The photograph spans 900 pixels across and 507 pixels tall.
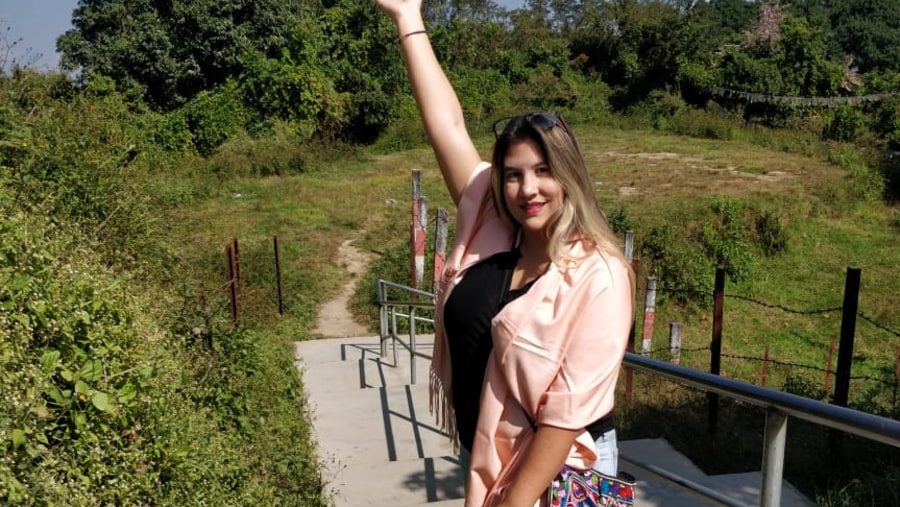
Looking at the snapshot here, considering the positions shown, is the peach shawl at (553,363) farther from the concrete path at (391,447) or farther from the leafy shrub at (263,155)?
the leafy shrub at (263,155)

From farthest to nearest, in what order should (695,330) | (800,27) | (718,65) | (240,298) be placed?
(718,65) → (800,27) → (695,330) → (240,298)

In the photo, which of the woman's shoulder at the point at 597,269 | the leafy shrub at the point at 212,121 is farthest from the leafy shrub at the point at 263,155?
the woman's shoulder at the point at 597,269

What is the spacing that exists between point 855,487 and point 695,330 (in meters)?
6.47

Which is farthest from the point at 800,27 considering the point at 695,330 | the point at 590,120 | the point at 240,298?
the point at 240,298

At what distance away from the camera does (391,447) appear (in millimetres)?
5176

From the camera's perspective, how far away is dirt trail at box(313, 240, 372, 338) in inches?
381

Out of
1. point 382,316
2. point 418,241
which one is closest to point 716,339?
point 382,316

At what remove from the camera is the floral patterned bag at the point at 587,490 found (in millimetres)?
1330

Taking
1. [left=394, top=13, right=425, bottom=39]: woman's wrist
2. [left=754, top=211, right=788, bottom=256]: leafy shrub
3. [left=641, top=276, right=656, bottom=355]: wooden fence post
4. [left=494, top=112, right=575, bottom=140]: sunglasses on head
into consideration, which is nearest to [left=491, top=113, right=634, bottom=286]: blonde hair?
[left=494, top=112, right=575, bottom=140]: sunglasses on head

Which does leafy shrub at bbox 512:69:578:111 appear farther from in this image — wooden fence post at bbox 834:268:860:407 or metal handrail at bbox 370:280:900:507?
metal handrail at bbox 370:280:900:507

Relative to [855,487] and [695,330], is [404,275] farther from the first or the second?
[855,487]

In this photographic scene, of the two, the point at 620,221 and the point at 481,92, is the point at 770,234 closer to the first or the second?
the point at 620,221

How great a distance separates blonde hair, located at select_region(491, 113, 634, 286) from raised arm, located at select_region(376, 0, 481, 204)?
0.23 metres

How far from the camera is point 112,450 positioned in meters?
3.24
